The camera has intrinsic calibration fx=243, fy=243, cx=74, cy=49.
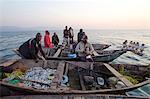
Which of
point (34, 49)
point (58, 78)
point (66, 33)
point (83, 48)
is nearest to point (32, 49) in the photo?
point (34, 49)

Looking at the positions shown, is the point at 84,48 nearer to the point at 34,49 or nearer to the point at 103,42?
the point at 34,49

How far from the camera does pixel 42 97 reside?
11.3 feet

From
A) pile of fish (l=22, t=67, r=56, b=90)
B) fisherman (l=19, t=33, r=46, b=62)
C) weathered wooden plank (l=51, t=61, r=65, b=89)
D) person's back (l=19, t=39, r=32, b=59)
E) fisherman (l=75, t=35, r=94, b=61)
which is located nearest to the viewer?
weathered wooden plank (l=51, t=61, r=65, b=89)

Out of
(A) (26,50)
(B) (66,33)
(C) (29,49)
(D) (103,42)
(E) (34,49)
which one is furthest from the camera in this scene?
(D) (103,42)

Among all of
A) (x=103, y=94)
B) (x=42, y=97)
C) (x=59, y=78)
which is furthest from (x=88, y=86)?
(x=42, y=97)

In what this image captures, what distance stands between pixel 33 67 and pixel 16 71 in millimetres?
455

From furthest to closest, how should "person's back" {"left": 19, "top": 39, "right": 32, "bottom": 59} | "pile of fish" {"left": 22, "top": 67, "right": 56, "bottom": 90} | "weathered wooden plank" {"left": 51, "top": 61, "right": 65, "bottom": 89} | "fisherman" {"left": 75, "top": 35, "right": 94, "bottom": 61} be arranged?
"fisherman" {"left": 75, "top": 35, "right": 94, "bottom": 61} → "person's back" {"left": 19, "top": 39, "right": 32, "bottom": 59} → "pile of fish" {"left": 22, "top": 67, "right": 56, "bottom": 90} → "weathered wooden plank" {"left": 51, "top": 61, "right": 65, "bottom": 89}

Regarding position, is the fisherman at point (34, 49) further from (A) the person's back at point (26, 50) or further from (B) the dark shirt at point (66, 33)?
(B) the dark shirt at point (66, 33)

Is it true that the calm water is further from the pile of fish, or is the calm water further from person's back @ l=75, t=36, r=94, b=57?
person's back @ l=75, t=36, r=94, b=57

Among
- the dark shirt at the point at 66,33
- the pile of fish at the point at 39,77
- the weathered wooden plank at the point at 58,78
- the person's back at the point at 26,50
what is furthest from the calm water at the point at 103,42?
the dark shirt at the point at 66,33

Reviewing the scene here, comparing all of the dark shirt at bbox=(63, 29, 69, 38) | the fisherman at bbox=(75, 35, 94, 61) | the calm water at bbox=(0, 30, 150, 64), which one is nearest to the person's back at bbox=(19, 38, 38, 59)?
the calm water at bbox=(0, 30, 150, 64)

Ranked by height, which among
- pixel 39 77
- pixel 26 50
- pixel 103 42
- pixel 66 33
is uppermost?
pixel 66 33

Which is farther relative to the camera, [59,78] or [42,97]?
[59,78]

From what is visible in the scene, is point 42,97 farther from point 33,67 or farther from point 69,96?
point 33,67
